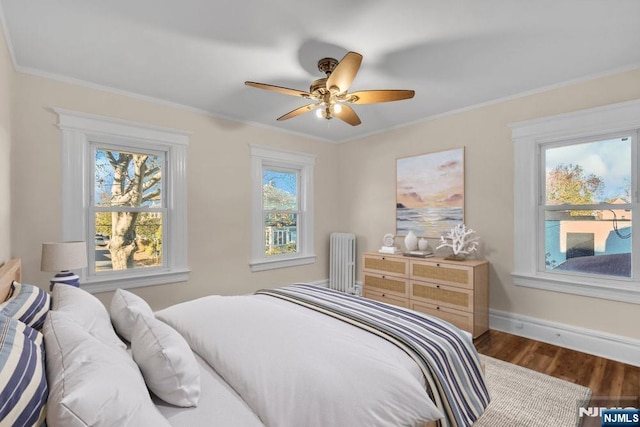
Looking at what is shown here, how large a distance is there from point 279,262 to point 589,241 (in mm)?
3418

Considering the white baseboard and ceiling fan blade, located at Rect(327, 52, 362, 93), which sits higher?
ceiling fan blade, located at Rect(327, 52, 362, 93)

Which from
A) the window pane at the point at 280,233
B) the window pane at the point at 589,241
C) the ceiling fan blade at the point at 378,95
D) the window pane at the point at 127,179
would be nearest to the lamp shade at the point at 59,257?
the window pane at the point at 127,179

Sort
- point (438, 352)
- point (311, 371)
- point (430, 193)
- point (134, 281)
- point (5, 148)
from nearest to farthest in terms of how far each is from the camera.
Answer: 1. point (311, 371)
2. point (438, 352)
3. point (5, 148)
4. point (134, 281)
5. point (430, 193)

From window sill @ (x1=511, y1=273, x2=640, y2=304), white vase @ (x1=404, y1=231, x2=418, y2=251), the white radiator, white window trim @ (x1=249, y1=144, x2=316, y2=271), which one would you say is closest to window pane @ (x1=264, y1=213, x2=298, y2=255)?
white window trim @ (x1=249, y1=144, x2=316, y2=271)

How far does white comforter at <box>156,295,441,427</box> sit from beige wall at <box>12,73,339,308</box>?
207 cm

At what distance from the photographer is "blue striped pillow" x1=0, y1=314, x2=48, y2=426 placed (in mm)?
741

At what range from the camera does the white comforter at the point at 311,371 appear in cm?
112

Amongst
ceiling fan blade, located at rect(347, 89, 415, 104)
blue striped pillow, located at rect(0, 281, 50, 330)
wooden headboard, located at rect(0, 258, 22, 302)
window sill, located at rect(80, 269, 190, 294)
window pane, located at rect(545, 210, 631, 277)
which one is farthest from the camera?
window sill, located at rect(80, 269, 190, 294)

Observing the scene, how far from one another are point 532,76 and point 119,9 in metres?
3.28

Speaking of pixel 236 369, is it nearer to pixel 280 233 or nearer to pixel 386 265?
pixel 386 265

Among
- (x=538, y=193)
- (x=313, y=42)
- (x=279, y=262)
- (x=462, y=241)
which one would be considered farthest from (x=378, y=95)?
(x=279, y=262)

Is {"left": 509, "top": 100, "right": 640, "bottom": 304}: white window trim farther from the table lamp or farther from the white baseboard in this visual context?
the table lamp

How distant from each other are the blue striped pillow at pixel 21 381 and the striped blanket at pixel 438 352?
134cm

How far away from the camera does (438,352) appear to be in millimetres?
1537
